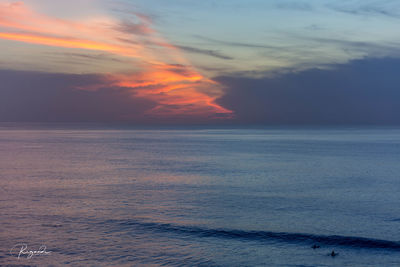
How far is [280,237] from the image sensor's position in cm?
3023

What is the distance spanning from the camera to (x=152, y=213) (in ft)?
121

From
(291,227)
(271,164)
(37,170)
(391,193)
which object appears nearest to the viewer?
(291,227)

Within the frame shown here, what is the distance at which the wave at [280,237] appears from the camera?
29.0 m

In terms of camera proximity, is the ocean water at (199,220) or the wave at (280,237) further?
the wave at (280,237)

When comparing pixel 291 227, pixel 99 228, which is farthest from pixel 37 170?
pixel 291 227

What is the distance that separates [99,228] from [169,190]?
16.9 m

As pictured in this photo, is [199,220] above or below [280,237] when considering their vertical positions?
above

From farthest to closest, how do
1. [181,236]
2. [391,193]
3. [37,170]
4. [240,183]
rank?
[37,170] < [240,183] < [391,193] < [181,236]

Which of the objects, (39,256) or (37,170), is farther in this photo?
(37,170)

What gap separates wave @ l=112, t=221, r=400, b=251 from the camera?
29.0 meters

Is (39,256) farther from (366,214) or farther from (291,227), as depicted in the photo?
(366,214)

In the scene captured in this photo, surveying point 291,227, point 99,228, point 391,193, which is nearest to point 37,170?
point 99,228

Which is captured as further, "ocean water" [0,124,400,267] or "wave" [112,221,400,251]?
"wave" [112,221,400,251]

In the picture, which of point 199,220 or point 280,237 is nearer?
point 280,237
